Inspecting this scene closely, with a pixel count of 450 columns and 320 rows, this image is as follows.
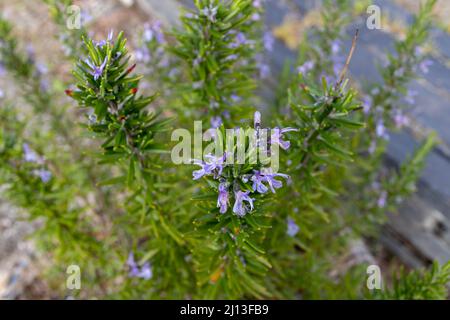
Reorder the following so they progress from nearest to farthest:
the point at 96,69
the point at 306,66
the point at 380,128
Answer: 1. the point at 96,69
2. the point at 380,128
3. the point at 306,66

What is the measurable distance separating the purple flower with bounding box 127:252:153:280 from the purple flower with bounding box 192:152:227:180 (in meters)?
1.37

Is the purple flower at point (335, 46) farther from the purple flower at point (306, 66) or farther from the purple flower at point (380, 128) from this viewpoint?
the purple flower at point (380, 128)

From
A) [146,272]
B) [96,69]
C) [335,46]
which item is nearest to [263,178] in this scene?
[96,69]

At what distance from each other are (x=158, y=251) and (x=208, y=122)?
102 cm

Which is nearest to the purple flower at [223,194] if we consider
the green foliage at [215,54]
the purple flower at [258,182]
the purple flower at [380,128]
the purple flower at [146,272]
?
the purple flower at [258,182]

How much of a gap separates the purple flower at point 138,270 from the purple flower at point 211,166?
1373 mm

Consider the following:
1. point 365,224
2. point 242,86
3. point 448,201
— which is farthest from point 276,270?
point 448,201

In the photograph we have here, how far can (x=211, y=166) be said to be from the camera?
1.70 meters

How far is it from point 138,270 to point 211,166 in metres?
1.53

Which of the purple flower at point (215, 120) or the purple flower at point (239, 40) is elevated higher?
the purple flower at point (239, 40)

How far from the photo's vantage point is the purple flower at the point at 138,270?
9.29 feet

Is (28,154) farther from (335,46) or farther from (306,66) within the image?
(335,46)
